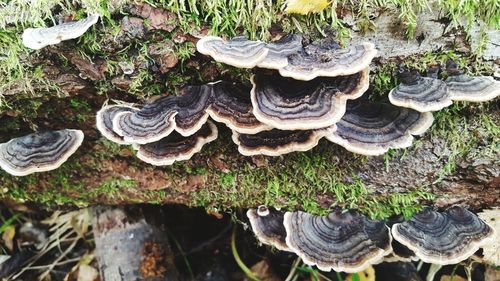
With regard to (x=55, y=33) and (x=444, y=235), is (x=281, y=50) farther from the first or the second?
(x=444, y=235)

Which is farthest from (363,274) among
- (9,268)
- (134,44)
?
(9,268)

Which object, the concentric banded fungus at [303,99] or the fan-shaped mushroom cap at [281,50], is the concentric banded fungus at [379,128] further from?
the fan-shaped mushroom cap at [281,50]

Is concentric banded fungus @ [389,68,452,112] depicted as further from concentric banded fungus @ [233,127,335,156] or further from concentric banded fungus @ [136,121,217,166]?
concentric banded fungus @ [136,121,217,166]

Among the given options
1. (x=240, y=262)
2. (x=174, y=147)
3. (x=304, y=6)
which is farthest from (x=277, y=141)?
(x=240, y=262)

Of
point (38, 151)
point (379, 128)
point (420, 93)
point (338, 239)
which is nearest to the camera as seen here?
point (420, 93)

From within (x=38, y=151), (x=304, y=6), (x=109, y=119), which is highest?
(x=304, y=6)

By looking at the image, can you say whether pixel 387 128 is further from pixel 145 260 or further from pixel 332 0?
pixel 145 260

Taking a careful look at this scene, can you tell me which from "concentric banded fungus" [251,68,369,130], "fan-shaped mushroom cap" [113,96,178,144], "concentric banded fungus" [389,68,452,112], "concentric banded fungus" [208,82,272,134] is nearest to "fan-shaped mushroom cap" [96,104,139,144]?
"fan-shaped mushroom cap" [113,96,178,144]

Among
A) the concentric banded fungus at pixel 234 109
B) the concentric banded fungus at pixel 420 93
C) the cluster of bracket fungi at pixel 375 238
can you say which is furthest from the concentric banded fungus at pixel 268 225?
the concentric banded fungus at pixel 420 93
